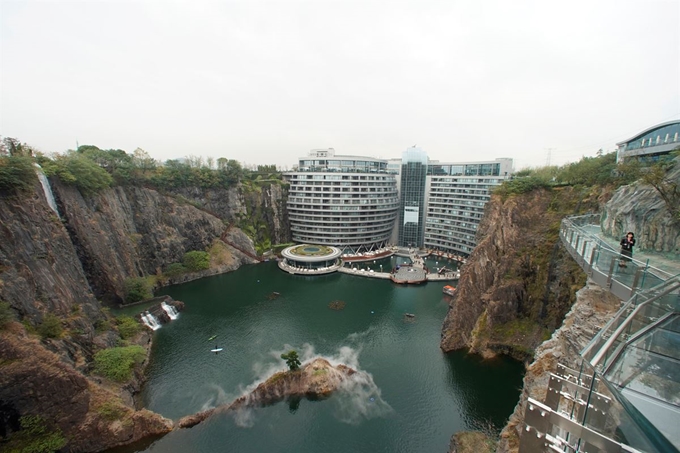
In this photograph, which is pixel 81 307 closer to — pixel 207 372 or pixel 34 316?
pixel 34 316

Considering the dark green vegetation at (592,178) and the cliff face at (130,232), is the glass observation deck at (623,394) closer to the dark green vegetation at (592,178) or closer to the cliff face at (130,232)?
the dark green vegetation at (592,178)

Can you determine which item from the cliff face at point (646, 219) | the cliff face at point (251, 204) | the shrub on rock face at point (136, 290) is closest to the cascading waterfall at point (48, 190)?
the shrub on rock face at point (136, 290)

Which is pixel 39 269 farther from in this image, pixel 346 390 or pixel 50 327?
pixel 346 390

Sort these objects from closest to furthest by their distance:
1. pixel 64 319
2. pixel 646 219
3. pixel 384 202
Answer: pixel 646 219 < pixel 64 319 < pixel 384 202

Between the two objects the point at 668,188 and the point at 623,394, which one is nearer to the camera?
the point at 623,394

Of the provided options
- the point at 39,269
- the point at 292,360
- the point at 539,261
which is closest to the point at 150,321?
the point at 39,269

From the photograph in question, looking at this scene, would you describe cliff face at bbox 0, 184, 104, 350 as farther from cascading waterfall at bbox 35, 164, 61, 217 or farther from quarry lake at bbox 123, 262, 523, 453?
quarry lake at bbox 123, 262, 523, 453

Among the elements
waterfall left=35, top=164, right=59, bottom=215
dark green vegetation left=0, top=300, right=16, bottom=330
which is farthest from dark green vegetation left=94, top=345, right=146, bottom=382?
waterfall left=35, top=164, right=59, bottom=215
